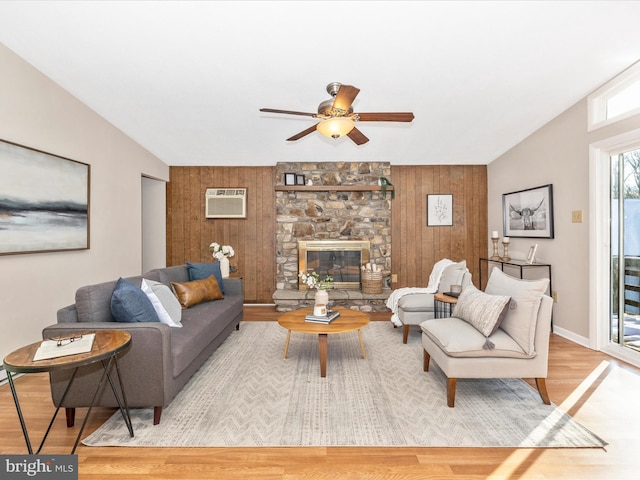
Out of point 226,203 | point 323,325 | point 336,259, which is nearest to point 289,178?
point 226,203

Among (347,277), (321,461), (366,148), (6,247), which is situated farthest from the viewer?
(347,277)

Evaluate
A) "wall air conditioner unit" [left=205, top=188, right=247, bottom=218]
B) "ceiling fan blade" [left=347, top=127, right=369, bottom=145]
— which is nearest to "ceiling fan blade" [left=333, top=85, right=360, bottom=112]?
"ceiling fan blade" [left=347, top=127, right=369, bottom=145]

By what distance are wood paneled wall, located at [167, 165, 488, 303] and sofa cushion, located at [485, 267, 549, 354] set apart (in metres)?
3.39

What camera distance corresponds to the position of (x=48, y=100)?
335 centimetres

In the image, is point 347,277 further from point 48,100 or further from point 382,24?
point 48,100

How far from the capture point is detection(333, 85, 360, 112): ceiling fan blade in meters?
2.32

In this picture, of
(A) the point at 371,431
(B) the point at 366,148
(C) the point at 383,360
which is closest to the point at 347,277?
(B) the point at 366,148

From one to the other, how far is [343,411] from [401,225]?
4088mm

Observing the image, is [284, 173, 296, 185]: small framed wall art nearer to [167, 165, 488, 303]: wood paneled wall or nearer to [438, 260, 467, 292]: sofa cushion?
[167, 165, 488, 303]: wood paneled wall

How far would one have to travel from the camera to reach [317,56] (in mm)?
2953

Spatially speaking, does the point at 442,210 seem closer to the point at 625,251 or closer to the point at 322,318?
the point at 625,251

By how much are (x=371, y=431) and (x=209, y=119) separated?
3.93 m

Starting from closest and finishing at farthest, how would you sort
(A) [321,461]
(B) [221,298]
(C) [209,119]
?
(A) [321,461] → (B) [221,298] → (C) [209,119]

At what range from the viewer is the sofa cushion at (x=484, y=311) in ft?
7.87
